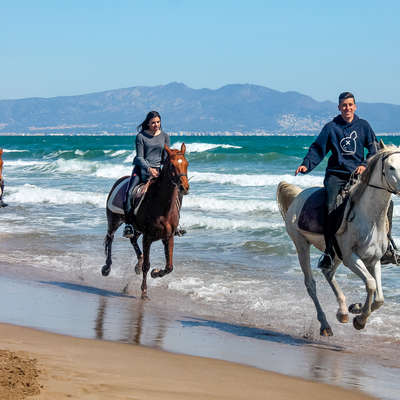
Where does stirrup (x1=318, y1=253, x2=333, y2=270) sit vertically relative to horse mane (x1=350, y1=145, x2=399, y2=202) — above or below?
below

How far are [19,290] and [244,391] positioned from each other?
5119 mm

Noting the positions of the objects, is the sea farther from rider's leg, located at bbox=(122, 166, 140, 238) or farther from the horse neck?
the horse neck

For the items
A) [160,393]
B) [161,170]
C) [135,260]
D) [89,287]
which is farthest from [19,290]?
[160,393]

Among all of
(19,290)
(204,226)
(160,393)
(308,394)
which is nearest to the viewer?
(160,393)

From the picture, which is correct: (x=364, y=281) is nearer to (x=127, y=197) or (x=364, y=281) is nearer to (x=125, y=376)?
(x=125, y=376)

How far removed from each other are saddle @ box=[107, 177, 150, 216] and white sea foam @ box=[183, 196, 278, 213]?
32.9ft

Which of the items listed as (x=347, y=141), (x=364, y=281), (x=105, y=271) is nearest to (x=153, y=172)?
(x=105, y=271)

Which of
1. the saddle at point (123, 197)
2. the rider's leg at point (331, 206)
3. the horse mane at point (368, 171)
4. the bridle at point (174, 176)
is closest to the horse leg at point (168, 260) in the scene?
the saddle at point (123, 197)

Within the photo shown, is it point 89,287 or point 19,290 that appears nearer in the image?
point 19,290

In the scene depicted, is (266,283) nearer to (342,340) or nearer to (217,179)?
(342,340)

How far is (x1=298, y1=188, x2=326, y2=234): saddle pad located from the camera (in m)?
7.90

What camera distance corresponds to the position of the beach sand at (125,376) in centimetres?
489

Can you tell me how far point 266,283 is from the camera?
10617 millimetres

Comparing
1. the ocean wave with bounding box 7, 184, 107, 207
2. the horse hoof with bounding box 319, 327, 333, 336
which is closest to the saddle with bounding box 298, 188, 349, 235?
the horse hoof with bounding box 319, 327, 333, 336
